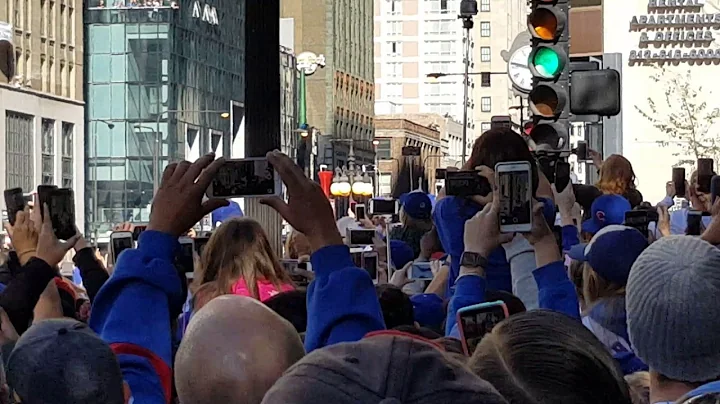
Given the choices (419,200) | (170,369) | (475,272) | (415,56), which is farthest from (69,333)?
(415,56)

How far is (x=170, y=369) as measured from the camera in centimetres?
409

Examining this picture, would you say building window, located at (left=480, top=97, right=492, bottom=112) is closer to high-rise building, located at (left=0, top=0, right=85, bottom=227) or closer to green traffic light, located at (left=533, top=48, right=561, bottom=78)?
high-rise building, located at (left=0, top=0, right=85, bottom=227)

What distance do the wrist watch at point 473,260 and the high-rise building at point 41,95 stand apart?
6384cm

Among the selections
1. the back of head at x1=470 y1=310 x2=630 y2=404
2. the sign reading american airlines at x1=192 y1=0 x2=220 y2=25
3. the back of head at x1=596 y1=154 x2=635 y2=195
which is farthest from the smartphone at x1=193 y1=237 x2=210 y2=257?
the sign reading american airlines at x1=192 y1=0 x2=220 y2=25

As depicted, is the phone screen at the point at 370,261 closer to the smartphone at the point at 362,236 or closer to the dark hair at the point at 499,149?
the smartphone at the point at 362,236

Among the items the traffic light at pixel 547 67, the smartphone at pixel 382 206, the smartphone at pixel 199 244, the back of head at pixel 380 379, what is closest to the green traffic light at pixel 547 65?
the traffic light at pixel 547 67

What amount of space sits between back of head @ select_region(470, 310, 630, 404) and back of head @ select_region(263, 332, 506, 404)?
1.38 feet

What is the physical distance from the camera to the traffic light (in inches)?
390

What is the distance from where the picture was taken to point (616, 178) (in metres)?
10.0

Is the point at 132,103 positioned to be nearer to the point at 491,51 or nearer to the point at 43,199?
the point at 491,51

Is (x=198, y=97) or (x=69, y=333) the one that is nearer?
(x=69, y=333)

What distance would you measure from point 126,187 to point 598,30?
48860mm

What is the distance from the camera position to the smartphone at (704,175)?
937 cm

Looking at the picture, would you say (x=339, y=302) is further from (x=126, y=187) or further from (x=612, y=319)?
(x=126, y=187)
